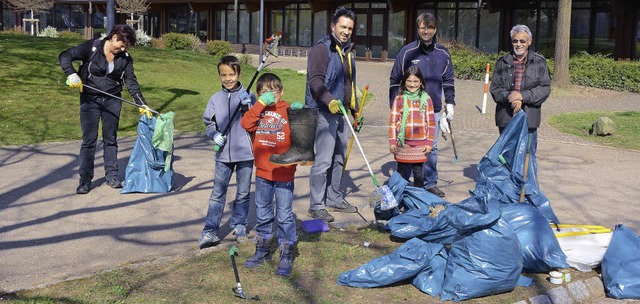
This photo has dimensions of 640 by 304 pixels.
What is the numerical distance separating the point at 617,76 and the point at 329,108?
16.9 metres

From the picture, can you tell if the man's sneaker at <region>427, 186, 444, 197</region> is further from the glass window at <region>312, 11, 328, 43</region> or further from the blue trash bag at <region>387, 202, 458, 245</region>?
the glass window at <region>312, 11, 328, 43</region>

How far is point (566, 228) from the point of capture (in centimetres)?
554

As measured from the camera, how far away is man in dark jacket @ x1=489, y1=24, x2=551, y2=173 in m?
7.04

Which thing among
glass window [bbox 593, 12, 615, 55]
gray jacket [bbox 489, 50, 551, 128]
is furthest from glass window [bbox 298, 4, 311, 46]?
gray jacket [bbox 489, 50, 551, 128]

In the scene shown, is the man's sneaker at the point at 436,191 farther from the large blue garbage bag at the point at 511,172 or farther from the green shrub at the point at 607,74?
the green shrub at the point at 607,74

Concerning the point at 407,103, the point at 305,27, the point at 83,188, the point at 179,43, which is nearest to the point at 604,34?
the point at 305,27

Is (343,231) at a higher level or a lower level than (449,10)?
lower

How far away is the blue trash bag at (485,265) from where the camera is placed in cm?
463

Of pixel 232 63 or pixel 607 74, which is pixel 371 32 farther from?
pixel 232 63

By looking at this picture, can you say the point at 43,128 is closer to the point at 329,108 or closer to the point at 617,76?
the point at 329,108

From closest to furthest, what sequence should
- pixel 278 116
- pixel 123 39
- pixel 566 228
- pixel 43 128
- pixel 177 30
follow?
pixel 278 116
pixel 566 228
pixel 123 39
pixel 43 128
pixel 177 30

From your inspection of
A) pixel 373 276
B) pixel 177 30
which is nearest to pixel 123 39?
pixel 373 276

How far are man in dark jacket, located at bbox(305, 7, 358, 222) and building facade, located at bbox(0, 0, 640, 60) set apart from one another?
2147 centimetres

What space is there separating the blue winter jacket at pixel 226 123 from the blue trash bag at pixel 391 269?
1295 mm
